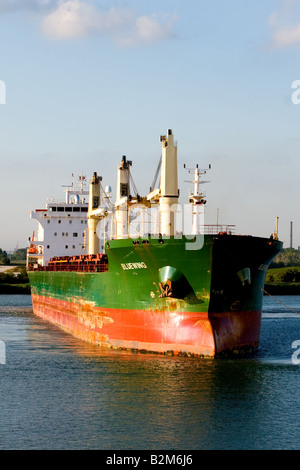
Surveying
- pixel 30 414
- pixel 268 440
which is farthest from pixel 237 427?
pixel 30 414

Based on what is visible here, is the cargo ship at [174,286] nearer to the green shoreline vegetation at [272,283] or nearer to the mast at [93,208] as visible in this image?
the mast at [93,208]

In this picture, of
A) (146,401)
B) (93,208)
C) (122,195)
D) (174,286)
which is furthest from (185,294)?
→ (93,208)

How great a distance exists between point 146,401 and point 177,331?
4712 millimetres

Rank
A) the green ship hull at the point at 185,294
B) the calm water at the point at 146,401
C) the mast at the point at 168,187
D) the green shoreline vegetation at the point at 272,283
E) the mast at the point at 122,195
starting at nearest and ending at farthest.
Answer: the calm water at the point at 146,401 < the green ship hull at the point at 185,294 < the mast at the point at 168,187 < the mast at the point at 122,195 < the green shoreline vegetation at the point at 272,283

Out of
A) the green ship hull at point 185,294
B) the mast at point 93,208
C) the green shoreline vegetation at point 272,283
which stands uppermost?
the mast at point 93,208

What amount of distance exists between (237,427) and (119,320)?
9.30 m

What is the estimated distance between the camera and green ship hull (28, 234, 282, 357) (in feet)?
66.1

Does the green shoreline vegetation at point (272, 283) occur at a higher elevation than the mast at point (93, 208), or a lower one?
lower

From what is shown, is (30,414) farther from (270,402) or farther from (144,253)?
(144,253)

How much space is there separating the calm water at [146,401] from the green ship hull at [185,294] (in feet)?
2.23

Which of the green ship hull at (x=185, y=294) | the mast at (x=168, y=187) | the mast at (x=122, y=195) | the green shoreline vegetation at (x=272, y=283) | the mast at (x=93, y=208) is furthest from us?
the green shoreline vegetation at (x=272, y=283)

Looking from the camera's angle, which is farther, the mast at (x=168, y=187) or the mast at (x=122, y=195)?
the mast at (x=122, y=195)

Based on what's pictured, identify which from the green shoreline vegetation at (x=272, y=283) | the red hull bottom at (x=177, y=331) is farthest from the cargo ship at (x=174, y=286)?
the green shoreline vegetation at (x=272, y=283)

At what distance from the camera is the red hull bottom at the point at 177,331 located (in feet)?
66.2
